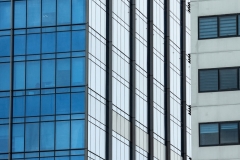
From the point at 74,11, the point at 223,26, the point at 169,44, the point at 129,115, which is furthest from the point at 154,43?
the point at 223,26

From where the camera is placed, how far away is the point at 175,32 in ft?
313

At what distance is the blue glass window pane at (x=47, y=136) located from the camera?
70125 millimetres

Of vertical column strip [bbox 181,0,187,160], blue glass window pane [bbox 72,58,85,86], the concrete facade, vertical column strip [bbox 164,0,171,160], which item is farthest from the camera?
vertical column strip [bbox 181,0,187,160]

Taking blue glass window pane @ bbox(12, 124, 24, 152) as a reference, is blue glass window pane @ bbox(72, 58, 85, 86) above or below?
above

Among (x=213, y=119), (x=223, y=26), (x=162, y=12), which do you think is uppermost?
(x=162, y=12)

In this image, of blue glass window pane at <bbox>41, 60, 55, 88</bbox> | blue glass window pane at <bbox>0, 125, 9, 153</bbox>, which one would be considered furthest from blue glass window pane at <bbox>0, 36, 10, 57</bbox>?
blue glass window pane at <bbox>0, 125, 9, 153</bbox>

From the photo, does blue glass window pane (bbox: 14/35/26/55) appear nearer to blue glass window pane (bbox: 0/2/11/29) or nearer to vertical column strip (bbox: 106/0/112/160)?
blue glass window pane (bbox: 0/2/11/29)

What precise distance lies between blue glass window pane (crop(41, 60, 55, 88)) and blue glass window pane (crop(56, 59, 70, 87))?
1.43 feet

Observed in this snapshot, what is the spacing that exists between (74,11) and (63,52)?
3.32 m

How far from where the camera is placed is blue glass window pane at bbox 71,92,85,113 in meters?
69.9

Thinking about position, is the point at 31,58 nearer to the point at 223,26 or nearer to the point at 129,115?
the point at 129,115

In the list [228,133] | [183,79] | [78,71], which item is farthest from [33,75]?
[183,79]

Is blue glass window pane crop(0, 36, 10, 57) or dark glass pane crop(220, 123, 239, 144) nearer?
dark glass pane crop(220, 123, 239, 144)

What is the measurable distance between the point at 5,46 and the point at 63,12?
5391 mm
